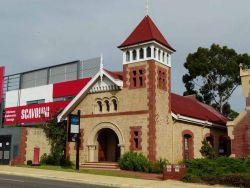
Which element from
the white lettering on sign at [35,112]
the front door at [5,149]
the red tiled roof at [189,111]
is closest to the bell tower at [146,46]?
the red tiled roof at [189,111]

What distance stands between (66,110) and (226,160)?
1642cm

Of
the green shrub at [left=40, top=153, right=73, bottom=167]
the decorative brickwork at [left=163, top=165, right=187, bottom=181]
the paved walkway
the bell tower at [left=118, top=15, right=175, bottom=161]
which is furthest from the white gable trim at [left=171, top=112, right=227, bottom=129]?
the green shrub at [left=40, top=153, right=73, bottom=167]

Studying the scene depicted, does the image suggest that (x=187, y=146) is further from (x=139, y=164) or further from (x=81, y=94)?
(x=81, y=94)

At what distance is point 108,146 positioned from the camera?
114ft

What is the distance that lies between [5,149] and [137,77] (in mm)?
14498

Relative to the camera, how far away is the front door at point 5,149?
35688mm

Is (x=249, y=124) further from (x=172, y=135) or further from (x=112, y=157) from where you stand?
(x=112, y=157)

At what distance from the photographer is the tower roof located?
3055 centimetres

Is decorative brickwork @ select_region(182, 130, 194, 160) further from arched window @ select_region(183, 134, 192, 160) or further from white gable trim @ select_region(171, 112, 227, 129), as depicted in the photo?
white gable trim @ select_region(171, 112, 227, 129)

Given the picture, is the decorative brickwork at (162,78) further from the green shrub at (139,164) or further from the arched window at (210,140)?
the arched window at (210,140)

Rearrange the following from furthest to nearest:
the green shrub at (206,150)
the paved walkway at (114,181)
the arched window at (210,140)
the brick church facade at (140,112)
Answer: the arched window at (210,140), the green shrub at (206,150), the brick church facade at (140,112), the paved walkway at (114,181)

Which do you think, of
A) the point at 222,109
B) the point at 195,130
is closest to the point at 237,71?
the point at 222,109

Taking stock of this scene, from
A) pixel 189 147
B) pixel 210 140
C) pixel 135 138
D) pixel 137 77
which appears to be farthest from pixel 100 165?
pixel 210 140

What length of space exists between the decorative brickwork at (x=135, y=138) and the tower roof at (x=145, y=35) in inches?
265
